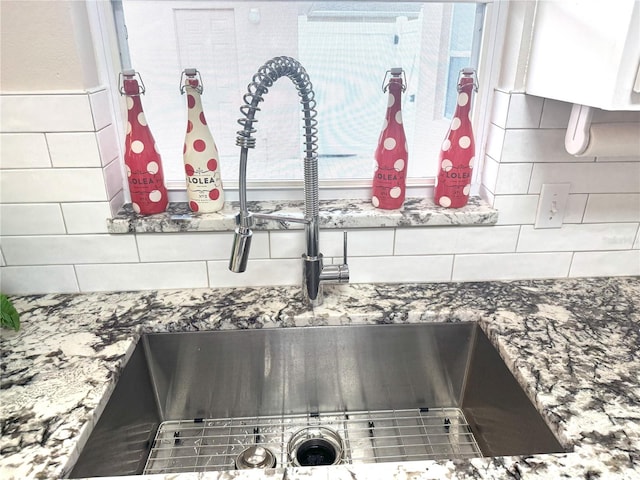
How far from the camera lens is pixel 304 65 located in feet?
3.22

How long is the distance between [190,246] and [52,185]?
0.99 feet

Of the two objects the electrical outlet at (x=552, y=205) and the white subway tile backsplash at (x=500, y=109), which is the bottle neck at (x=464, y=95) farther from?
the electrical outlet at (x=552, y=205)

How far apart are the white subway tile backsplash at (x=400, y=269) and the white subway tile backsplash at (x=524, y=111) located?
323mm

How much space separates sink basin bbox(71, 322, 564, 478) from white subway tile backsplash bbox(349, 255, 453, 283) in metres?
0.14

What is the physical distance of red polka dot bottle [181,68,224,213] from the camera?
92 cm

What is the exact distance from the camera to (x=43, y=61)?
0.86 metres

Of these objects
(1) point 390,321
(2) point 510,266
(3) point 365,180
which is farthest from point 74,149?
(2) point 510,266

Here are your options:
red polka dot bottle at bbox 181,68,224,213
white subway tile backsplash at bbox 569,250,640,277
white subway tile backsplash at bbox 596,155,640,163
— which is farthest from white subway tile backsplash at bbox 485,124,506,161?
red polka dot bottle at bbox 181,68,224,213

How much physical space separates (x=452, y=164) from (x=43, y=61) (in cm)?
83

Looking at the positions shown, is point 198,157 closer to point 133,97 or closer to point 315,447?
point 133,97

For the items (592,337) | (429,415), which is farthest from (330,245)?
(592,337)

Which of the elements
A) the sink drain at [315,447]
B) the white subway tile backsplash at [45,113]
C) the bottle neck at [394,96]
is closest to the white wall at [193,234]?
the white subway tile backsplash at [45,113]

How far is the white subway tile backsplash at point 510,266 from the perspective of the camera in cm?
108

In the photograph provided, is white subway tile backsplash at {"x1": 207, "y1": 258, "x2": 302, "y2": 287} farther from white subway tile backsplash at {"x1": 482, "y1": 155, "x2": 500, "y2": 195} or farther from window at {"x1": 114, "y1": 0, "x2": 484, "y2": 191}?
white subway tile backsplash at {"x1": 482, "y1": 155, "x2": 500, "y2": 195}
